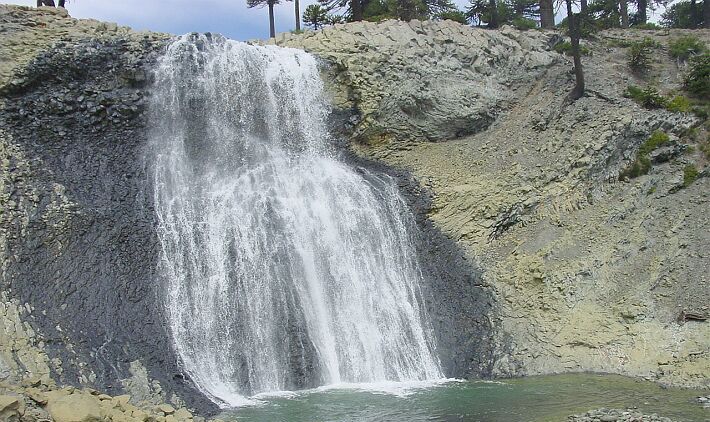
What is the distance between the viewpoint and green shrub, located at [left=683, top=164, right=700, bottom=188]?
21.9 m

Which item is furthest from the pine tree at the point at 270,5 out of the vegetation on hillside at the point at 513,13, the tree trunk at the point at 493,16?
the tree trunk at the point at 493,16

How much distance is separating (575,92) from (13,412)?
74.6 ft

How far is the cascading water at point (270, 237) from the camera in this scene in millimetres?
18047

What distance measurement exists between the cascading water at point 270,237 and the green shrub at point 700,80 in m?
12.8

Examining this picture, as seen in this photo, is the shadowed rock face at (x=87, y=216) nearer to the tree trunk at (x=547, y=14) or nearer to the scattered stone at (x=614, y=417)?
the scattered stone at (x=614, y=417)

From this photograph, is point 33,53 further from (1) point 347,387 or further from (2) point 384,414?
(2) point 384,414

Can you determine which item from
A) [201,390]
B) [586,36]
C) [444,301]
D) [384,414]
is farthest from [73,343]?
[586,36]

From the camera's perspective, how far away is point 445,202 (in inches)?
924

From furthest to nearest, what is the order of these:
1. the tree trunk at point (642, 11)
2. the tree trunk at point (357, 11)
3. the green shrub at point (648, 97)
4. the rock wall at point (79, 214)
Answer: the tree trunk at point (642, 11) → the tree trunk at point (357, 11) → the green shrub at point (648, 97) → the rock wall at point (79, 214)

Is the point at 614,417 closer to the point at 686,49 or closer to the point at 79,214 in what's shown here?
the point at 79,214

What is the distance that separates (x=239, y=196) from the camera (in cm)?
2162

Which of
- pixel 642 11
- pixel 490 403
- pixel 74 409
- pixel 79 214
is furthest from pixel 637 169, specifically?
pixel 642 11

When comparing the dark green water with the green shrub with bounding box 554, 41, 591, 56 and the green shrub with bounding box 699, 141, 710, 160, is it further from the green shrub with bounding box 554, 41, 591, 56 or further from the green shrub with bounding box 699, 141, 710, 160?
the green shrub with bounding box 554, 41, 591, 56

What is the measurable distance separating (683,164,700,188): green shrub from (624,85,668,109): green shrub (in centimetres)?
358
